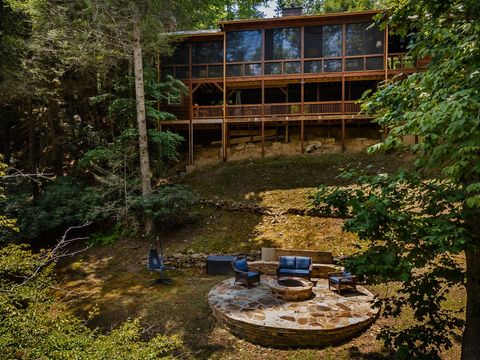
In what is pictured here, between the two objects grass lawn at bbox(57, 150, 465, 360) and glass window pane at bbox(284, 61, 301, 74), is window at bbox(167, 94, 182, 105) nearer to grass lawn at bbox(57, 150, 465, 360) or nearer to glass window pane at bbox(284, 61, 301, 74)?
grass lawn at bbox(57, 150, 465, 360)

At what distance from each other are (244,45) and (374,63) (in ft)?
22.9

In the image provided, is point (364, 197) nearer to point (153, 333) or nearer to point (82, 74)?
point (153, 333)

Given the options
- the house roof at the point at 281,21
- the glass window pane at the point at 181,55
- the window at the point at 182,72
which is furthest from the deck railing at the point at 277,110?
the house roof at the point at 281,21

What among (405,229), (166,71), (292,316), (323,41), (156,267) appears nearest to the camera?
(405,229)

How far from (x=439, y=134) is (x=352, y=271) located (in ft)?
6.53

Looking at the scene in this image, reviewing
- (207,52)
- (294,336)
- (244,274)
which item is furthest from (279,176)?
(294,336)

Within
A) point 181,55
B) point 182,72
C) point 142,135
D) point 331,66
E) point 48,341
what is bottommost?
point 48,341

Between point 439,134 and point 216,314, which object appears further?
point 216,314

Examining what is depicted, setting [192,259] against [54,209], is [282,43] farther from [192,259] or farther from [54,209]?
[54,209]

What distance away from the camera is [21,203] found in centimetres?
1303

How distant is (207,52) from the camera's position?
60.2 feet

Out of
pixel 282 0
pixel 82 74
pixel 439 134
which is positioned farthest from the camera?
pixel 282 0

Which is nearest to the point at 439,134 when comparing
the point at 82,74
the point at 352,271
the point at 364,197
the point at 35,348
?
the point at 364,197

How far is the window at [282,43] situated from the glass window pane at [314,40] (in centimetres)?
48
